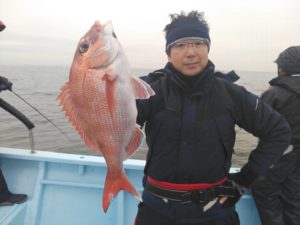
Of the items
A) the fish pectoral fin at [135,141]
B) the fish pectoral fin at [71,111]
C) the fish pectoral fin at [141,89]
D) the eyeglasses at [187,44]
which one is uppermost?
the eyeglasses at [187,44]

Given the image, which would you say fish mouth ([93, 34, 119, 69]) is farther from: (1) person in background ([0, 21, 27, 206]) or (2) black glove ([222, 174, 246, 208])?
(1) person in background ([0, 21, 27, 206])

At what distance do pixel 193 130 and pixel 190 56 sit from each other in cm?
53

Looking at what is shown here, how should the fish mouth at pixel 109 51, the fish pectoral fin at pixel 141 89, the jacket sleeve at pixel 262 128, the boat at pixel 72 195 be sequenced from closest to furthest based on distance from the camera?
the fish mouth at pixel 109 51, the fish pectoral fin at pixel 141 89, the jacket sleeve at pixel 262 128, the boat at pixel 72 195

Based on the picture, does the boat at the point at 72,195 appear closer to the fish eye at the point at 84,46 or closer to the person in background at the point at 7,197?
the person in background at the point at 7,197

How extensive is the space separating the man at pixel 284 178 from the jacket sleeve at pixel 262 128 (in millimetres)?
961

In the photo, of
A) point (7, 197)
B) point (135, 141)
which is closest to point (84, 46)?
point (135, 141)

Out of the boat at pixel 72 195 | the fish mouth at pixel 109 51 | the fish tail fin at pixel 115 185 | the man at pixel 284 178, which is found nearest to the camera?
the fish mouth at pixel 109 51

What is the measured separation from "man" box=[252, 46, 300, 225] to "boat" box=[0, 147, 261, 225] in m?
0.40

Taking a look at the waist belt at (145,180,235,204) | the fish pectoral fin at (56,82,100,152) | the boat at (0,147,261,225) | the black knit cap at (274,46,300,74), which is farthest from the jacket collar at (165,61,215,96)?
the boat at (0,147,261,225)

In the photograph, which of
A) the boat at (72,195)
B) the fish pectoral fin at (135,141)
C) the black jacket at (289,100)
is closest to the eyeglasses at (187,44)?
the fish pectoral fin at (135,141)

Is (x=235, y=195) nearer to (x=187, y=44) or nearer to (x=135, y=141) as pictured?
(x=135, y=141)

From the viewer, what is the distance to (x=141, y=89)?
1874 mm

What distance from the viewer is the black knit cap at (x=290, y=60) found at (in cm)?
364

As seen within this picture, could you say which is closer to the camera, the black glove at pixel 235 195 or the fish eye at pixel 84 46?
the fish eye at pixel 84 46
